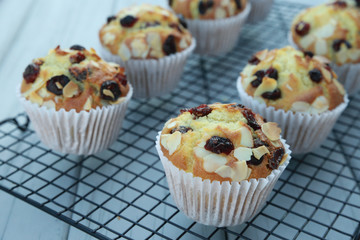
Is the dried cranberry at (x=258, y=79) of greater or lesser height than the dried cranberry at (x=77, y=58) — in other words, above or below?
below

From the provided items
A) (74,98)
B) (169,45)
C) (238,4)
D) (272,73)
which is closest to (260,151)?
(272,73)

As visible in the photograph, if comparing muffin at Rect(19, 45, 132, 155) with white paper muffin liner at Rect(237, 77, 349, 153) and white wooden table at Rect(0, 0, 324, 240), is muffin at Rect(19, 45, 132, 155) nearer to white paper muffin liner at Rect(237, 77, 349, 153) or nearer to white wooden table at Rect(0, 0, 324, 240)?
white wooden table at Rect(0, 0, 324, 240)

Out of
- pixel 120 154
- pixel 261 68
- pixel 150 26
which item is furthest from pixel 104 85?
pixel 261 68

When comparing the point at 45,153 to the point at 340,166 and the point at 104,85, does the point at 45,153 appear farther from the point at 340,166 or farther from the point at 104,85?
the point at 340,166

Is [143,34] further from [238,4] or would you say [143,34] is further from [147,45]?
[238,4]

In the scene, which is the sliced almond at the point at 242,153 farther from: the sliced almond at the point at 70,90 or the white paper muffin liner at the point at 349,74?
the white paper muffin liner at the point at 349,74

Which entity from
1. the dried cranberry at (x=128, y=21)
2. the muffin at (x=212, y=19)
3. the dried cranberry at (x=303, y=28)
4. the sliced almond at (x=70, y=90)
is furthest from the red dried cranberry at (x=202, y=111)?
the muffin at (x=212, y=19)
